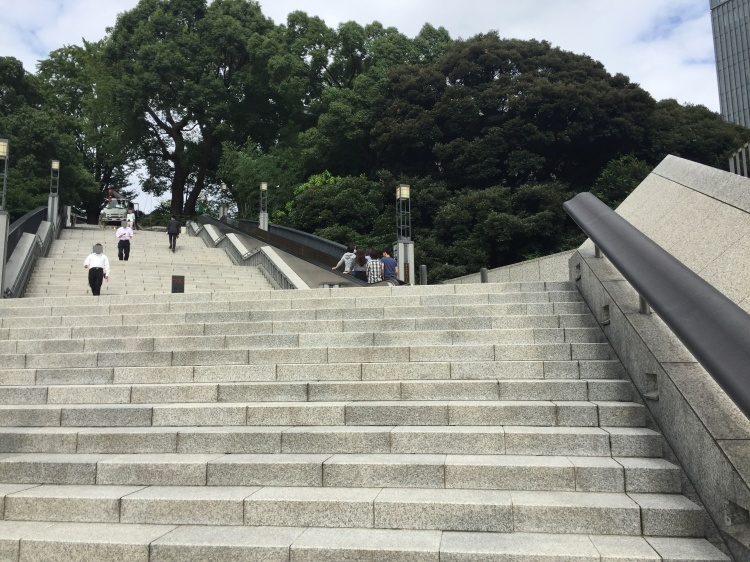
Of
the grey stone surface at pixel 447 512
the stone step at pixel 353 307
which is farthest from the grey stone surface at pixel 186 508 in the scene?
the stone step at pixel 353 307

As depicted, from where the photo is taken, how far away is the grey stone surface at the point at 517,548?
2844 millimetres

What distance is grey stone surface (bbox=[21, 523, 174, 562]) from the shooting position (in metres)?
3.16

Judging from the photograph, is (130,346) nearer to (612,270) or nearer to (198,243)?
(612,270)

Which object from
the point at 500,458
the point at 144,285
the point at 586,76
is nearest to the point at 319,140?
the point at 586,76

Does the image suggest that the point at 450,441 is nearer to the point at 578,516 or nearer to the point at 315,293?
the point at 578,516

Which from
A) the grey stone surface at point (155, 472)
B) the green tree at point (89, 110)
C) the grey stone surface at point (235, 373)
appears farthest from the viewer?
the green tree at point (89, 110)

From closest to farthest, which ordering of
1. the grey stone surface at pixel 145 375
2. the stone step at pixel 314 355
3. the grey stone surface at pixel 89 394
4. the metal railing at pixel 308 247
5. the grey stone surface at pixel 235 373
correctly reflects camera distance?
1. the grey stone surface at pixel 89 394
2. the stone step at pixel 314 355
3. the grey stone surface at pixel 235 373
4. the grey stone surface at pixel 145 375
5. the metal railing at pixel 308 247

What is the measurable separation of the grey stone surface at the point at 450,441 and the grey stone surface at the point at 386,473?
20 cm

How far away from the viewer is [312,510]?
340cm

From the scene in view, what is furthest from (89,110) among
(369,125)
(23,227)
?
(23,227)

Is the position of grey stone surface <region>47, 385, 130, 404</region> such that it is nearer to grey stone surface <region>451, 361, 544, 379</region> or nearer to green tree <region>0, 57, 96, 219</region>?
grey stone surface <region>451, 361, 544, 379</region>

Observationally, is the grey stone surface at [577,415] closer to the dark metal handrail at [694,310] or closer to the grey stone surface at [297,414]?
the dark metal handrail at [694,310]

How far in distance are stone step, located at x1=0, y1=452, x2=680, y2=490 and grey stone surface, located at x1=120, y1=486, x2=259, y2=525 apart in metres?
0.23

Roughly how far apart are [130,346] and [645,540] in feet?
17.3
